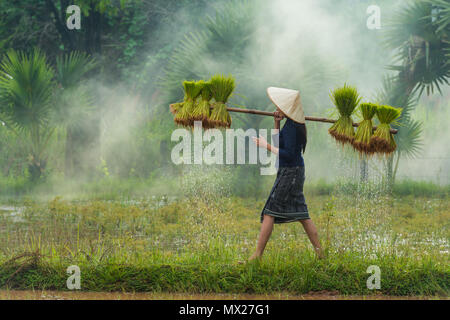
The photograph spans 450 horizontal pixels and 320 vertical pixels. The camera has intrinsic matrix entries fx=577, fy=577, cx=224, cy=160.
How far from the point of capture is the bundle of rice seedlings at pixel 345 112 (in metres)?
5.46

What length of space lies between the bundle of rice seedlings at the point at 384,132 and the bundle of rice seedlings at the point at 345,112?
0.71 feet

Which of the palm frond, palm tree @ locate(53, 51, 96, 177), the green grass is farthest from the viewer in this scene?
palm tree @ locate(53, 51, 96, 177)

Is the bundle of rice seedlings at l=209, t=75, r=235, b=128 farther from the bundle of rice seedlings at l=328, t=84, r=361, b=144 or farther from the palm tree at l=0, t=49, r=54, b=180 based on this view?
the palm tree at l=0, t=49, r=54, b=180

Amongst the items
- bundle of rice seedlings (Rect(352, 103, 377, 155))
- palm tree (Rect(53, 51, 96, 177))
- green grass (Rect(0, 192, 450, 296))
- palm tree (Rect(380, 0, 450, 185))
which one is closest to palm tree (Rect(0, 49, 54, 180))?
palm tree (Rect(53, 51, 96, 177))

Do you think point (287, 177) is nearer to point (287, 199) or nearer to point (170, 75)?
point (287, 199)

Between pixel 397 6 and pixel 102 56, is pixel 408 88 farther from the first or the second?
pixel 102 56

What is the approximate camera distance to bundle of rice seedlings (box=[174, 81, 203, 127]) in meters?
5.45

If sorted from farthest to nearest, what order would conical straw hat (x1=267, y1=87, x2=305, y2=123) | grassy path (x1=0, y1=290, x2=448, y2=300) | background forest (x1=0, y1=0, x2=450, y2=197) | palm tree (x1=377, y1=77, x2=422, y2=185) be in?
palm tree (x1=377, y1=77, x2=422, y2=185)
background forest (x1=0, y1=0, x2=450, y2=197)
conical straw hat (x1=267, y1=87, x2=305, y2=123)
grassy path (x1=0, y1=290, x2=448, y2=300)

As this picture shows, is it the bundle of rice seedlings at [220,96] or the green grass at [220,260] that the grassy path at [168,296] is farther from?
the bundle of rice seedlings at [220,96]

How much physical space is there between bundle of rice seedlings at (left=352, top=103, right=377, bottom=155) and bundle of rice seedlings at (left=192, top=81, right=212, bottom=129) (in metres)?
1.41

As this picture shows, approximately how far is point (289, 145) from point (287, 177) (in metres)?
0.29

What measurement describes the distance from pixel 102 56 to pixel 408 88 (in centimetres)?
805

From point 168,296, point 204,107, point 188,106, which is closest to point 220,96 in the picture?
point 204,107

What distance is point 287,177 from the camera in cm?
525
